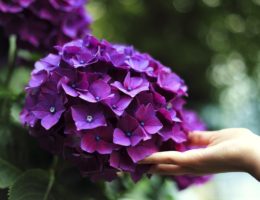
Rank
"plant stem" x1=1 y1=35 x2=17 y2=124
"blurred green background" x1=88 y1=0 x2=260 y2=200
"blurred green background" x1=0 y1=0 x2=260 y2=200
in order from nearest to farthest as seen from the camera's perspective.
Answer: "plant stem" x1=1 y1=35 x2=17 y2=124 → "blurred green background" x1=0 y1=0 x2=260 y2=200 → "blurred green background" x1=88 y1=0 x2=260 y2=200

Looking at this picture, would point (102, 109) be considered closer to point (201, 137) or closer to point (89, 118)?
point (89, 118)

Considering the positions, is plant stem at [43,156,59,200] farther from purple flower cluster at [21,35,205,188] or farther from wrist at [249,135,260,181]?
wrist at [249,135,260,181]

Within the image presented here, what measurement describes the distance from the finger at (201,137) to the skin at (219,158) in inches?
1.8

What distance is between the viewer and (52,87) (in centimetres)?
77

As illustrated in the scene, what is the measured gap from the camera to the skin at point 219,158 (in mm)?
698

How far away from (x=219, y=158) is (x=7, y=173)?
0.38 meters

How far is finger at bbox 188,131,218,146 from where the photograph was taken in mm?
852

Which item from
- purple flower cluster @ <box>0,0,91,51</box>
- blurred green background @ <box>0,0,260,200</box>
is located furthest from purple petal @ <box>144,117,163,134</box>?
blurred green background @ <box>0,0,260,200</box>

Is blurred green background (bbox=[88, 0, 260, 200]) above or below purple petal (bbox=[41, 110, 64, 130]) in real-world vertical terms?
below

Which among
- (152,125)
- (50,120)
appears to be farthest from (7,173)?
(152,125)

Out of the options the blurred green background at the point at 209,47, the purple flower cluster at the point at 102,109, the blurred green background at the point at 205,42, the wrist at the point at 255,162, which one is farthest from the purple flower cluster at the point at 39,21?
the blurred green background at the point at 205,42

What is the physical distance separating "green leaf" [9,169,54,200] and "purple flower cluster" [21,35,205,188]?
69 millimetres

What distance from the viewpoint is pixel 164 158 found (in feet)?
2.43

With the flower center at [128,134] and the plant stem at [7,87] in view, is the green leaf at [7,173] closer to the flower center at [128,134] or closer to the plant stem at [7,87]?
the plant stem at [7,87]
